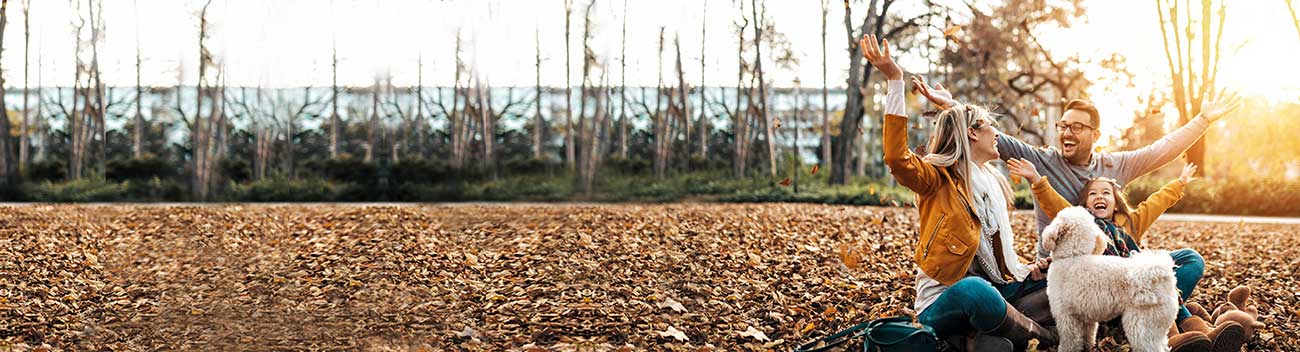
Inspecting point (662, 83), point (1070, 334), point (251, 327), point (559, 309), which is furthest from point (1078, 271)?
point (662, 83)

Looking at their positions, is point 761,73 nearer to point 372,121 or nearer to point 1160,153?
point 372,121

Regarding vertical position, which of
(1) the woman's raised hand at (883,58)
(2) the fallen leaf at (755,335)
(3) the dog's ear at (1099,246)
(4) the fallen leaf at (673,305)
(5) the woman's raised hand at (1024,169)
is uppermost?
(1) the woman's raised hand at (883,58)

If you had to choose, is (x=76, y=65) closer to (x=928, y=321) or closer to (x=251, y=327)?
(x=251, y=327)

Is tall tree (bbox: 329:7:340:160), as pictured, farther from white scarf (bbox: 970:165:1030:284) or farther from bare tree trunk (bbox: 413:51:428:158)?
white scarf (bbox: 970:165:1030:284)

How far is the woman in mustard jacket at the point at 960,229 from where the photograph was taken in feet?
12.7

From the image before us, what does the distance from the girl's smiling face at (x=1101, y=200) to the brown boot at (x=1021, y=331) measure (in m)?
0.57

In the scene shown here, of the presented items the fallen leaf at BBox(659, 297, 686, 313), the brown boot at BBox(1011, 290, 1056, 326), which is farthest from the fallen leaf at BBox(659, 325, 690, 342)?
the brown boot at BBox(1011, 290, 1056, 326)

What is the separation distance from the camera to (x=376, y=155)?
14031 millimetres

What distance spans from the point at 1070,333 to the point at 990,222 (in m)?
0.53

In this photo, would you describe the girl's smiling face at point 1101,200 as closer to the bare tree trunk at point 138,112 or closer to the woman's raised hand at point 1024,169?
the woman's raised hand at point 1024,169

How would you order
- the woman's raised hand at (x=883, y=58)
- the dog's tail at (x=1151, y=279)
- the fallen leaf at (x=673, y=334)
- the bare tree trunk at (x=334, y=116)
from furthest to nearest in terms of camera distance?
the bare tree trunk at (x=334, y=116)
the fallen leaf at (x=673, y=334)
the woman's raised hand at (x=883, y=58)
the dog's tail at (x=1151, y=279)

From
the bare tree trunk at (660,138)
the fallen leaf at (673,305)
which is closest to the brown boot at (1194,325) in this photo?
the fallen leaf at (673,305)

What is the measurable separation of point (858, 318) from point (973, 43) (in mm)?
16413

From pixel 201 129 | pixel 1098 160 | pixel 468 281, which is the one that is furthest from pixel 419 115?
pixel 1098 160
